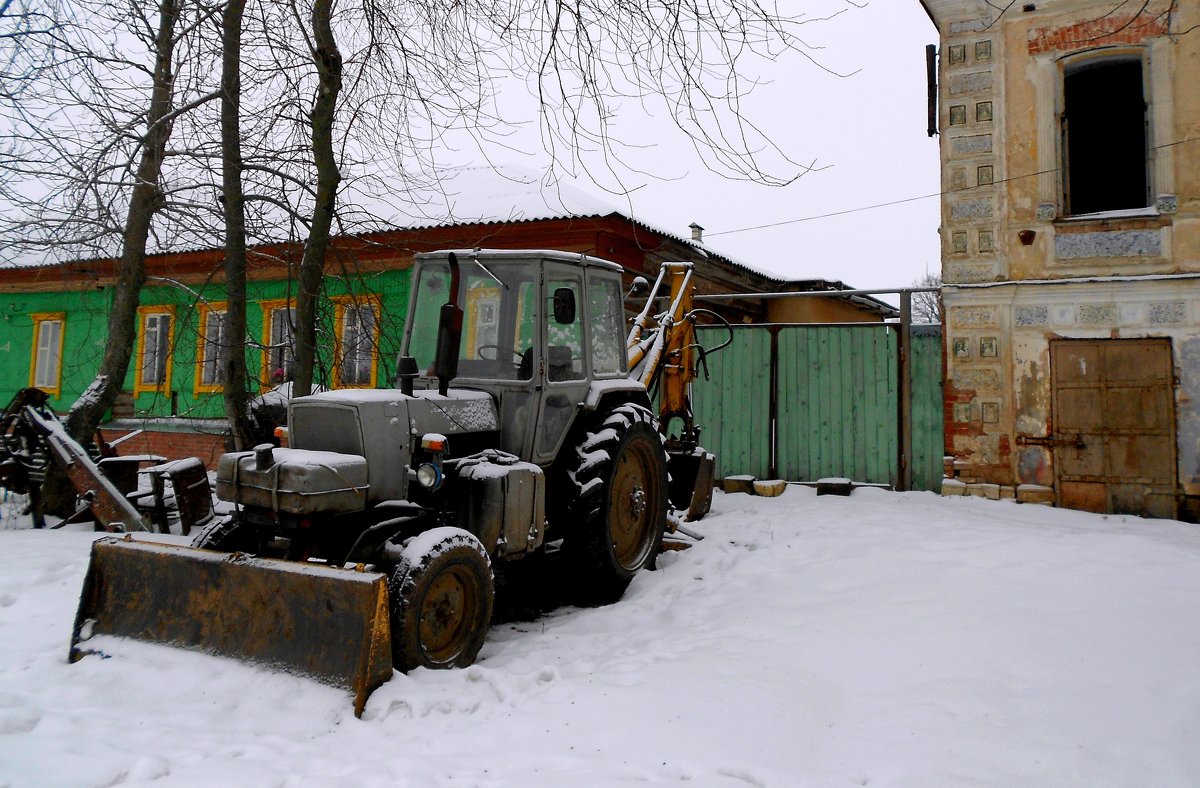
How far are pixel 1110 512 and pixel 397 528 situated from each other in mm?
7040

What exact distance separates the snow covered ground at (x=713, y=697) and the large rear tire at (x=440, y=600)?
0.55ft

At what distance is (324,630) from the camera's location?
340cm

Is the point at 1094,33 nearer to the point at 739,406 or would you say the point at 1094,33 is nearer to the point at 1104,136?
the point at 1104,136

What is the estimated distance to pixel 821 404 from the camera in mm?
9078

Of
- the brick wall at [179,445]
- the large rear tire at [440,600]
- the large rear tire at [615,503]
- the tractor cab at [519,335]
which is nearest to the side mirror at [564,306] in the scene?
the tractor cab at [519,335]

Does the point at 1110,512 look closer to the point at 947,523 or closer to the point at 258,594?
the point at 947,523

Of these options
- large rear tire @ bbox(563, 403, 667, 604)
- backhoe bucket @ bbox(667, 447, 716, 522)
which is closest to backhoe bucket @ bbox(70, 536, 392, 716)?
large rear tire @ bbox(563, 403, 667, 604)

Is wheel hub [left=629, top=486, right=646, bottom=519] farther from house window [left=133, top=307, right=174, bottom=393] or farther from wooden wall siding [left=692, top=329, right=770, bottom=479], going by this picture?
house window [left=133, top=307, right=174, bottom=393]

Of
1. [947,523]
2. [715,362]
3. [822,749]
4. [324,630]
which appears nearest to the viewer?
[822,749]

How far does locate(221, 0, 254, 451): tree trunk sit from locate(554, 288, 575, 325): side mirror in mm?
3666

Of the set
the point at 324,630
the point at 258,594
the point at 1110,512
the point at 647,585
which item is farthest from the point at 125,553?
the point at 1110,512

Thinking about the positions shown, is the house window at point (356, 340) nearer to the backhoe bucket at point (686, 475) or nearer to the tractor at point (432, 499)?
the tractor at point (432, 499)

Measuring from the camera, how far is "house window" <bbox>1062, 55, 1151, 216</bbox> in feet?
26.9

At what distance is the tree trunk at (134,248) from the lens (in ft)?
25.0
